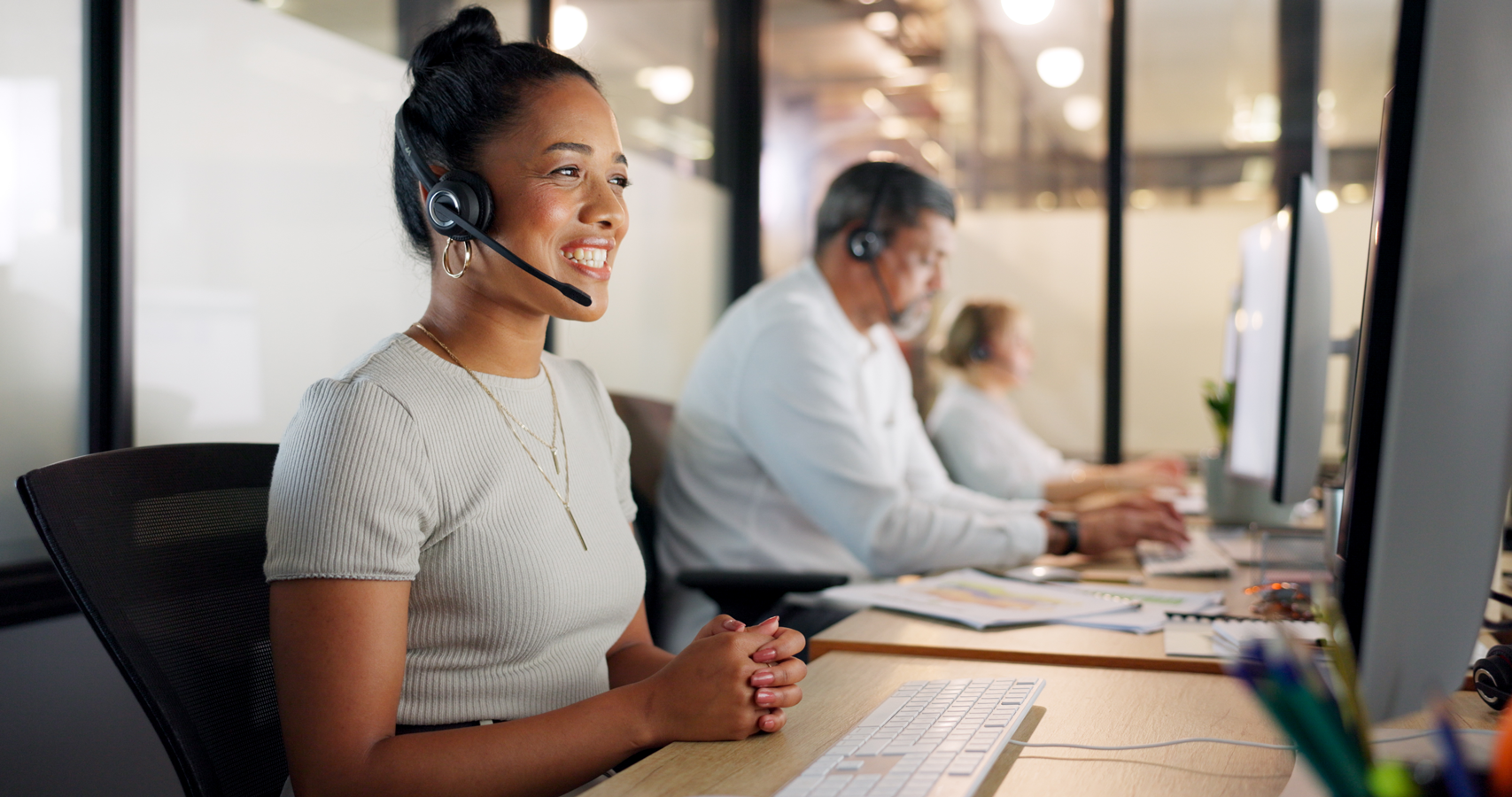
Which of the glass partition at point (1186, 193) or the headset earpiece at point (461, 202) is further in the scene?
the glass partition at point (1186, 193)

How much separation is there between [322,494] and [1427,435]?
78 centimetres

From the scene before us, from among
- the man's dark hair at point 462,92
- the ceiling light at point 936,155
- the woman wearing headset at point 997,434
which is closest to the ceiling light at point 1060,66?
the ceiling light at point 936,155

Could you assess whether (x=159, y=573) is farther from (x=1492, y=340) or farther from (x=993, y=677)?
(x=1492, y=340)

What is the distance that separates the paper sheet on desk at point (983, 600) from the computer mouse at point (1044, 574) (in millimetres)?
92

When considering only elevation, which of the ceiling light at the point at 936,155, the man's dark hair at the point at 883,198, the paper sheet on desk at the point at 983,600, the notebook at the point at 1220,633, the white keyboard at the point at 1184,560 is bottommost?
the white keyboard at the point at 1184,560

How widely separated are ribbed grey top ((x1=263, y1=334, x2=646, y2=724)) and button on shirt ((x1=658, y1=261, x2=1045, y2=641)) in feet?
2.34

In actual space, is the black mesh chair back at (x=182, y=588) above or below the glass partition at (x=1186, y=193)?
below

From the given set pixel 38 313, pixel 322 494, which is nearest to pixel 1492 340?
pixel 322 494

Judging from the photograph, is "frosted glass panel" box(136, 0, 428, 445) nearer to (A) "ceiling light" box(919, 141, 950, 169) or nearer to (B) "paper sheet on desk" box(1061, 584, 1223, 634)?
(B) "paper sheet on desk" box(1061, 584, 1223, 634)

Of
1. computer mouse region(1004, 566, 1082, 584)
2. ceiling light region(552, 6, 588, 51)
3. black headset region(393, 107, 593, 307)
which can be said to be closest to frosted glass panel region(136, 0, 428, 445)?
black headset region(393, 107, 593, 307)

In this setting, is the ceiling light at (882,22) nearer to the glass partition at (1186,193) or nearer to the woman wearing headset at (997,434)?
the glass partition at (1186,193)

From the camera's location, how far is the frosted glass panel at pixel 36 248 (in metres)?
1.37

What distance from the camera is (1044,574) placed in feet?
5.49

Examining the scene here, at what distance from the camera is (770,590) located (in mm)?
1568
